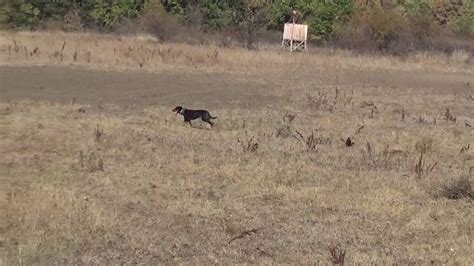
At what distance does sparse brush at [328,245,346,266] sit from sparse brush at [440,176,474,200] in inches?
98.4

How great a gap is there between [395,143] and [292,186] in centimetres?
377

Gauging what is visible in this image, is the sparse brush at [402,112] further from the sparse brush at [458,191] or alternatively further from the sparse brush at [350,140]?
the sparse brush at [458,191]

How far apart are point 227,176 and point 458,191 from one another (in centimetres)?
273

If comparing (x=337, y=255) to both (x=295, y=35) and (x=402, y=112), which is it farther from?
(x=295, y=35)

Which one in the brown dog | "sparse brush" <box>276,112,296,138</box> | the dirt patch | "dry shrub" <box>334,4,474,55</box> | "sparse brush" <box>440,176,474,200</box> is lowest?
"dry shrub" <box>334,4,474,55</box>

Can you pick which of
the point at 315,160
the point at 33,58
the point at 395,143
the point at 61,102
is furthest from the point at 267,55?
the point at 315,160

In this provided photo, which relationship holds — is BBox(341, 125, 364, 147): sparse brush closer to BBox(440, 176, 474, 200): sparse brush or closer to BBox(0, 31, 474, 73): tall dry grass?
BBox(440, 176, 474, 200): sparse brush

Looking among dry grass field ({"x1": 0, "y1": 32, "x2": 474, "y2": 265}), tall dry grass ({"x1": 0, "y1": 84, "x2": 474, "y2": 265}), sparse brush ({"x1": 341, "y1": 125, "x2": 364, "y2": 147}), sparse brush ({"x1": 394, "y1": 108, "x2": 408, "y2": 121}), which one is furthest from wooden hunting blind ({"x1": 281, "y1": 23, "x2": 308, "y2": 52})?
sparse brush ({"x1": 341, "y1": 125, "x2": 364, "y2": 147})

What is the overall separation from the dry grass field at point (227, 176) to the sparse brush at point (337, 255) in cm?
2

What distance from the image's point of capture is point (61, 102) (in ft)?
43.5

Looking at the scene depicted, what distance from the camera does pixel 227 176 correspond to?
25.6ft

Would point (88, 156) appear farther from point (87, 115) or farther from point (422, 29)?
point (422, 29)

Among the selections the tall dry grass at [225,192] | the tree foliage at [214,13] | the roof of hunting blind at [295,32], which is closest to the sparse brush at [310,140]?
the tall dry grass at [225,192]

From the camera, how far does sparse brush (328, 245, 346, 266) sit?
5235mm
